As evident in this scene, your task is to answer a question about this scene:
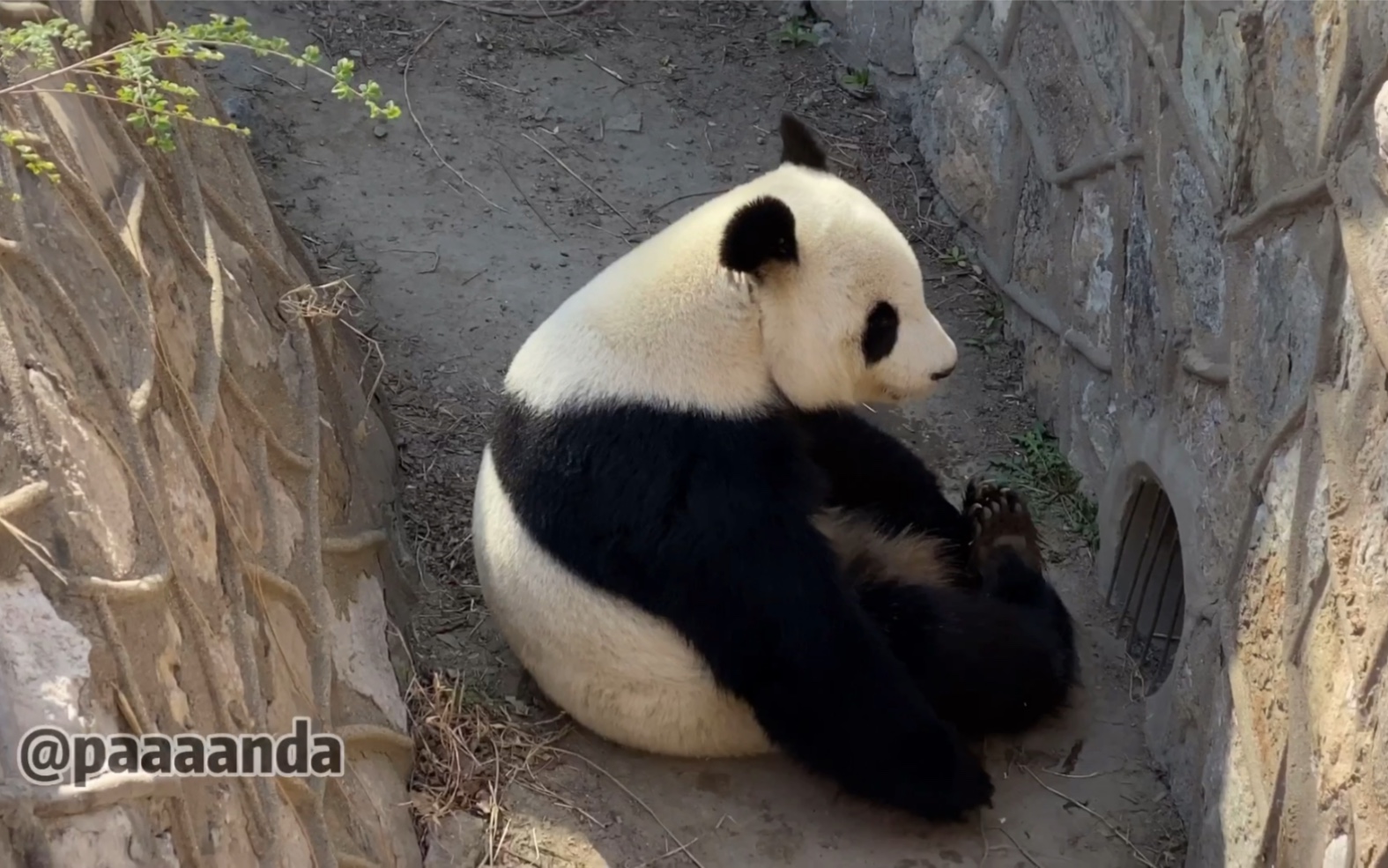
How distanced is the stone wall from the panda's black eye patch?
78cm

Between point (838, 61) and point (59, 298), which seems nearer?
point (59, 298)

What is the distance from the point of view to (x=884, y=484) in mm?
3961

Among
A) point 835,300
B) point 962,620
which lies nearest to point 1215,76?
point 835,300

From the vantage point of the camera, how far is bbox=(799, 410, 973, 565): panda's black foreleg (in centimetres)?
392

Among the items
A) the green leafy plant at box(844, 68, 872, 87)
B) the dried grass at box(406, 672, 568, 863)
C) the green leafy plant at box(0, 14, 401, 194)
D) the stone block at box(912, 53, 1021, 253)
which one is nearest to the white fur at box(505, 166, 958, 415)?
the green leafy plant at box(0, 14, 401, 194)

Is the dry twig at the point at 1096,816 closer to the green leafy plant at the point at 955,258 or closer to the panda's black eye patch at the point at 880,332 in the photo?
the panda's black eye patch at the point at 880,332

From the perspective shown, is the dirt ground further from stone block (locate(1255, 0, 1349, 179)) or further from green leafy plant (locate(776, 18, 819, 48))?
stone block (locate(1255, 0, 1349, 179))

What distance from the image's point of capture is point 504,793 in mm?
3404

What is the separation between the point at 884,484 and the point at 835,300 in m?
0.85

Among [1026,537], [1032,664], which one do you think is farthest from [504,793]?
[1026,537]

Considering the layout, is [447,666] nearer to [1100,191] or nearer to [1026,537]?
[1026,537]

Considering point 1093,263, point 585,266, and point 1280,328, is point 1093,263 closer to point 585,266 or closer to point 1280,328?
point 1280,328

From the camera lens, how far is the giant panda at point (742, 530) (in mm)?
3102

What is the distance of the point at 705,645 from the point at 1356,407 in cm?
150
